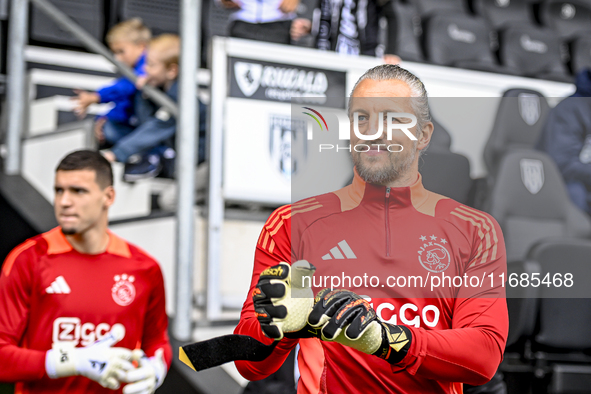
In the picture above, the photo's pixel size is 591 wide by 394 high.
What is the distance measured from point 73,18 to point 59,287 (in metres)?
3.12

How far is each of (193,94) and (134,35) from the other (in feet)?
4.62

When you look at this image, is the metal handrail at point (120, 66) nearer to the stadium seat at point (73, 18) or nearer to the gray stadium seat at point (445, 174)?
the stadium seat at point (73, 18)

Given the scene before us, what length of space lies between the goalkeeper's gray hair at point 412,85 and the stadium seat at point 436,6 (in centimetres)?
460

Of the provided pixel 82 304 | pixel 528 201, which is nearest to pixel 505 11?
pixel 528 201

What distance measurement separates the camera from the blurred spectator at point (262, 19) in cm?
339

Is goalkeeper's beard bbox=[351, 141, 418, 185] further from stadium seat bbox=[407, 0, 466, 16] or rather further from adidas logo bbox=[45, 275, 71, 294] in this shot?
stadium seat bbox=[407, 0, 466, 16]

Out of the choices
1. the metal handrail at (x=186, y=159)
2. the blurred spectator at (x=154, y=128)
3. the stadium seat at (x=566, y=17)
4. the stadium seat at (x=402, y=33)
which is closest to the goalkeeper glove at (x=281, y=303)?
the metal handrail at (x=186, y=159)

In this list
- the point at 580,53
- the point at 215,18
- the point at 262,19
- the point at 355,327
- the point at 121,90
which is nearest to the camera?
the point at 355,327

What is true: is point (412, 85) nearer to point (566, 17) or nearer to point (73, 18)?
point (73, 18)

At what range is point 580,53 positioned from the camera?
5.75 meters

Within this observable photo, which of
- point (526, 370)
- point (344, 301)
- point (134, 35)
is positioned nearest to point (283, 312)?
point (344, 301)

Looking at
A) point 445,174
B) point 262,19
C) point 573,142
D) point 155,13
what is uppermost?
point 155,13

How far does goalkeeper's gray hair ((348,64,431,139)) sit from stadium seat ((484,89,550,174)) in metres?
1.92

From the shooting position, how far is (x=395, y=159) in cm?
104
